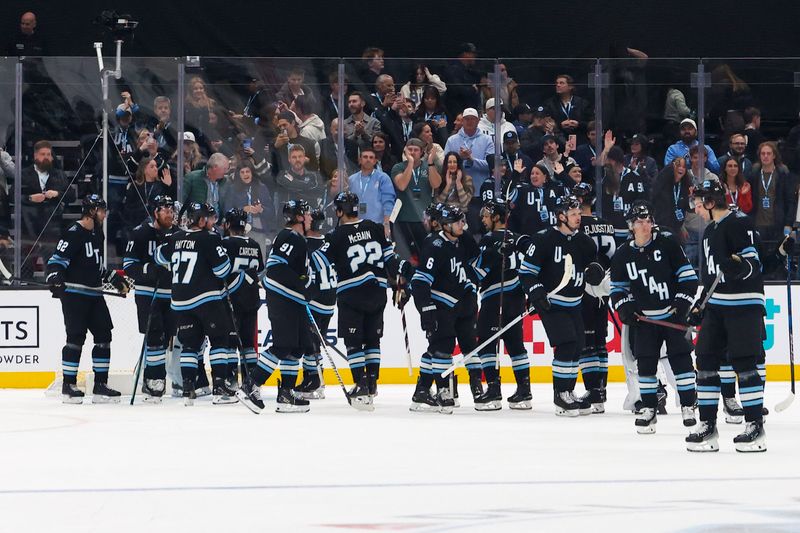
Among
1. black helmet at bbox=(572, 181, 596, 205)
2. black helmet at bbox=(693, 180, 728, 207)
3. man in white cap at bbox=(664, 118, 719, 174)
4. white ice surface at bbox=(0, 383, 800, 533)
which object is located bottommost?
white ice surface at bbox=(0, 383, 800, 533)

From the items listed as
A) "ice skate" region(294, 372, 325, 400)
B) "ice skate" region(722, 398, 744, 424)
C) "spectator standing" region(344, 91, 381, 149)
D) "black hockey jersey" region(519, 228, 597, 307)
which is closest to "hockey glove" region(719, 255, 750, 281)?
"ice skate" region(722, 398, 744, 424)

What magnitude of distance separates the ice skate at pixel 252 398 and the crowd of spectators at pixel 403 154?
266cm

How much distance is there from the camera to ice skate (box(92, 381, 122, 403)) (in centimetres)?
1183

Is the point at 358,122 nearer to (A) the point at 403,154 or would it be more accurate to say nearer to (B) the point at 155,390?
(A) the point at 403,154

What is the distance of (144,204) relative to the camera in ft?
43.9

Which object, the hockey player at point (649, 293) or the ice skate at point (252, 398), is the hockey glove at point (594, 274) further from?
the ice skate at point (252, 398)

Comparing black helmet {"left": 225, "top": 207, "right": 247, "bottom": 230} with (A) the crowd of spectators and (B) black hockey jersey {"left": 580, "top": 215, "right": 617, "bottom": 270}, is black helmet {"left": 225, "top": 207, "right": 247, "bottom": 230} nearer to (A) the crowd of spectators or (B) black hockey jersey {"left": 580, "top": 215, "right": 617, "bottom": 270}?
(A) the crowd of spectators

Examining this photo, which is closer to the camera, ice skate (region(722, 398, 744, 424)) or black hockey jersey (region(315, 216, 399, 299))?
ice skate (region(722, 398, 744, 424))

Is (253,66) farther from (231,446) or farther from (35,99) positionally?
(231,446)

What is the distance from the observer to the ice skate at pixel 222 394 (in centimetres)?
1150

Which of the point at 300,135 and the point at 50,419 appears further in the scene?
the point at 300,135
